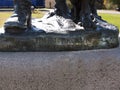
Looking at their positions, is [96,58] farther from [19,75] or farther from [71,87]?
[19,75]

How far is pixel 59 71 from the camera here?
2.69 metres

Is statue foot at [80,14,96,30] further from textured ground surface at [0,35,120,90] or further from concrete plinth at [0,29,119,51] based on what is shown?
textured ground surface at [0,35,120,90]

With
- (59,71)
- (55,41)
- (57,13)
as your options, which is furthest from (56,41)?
(57,13)

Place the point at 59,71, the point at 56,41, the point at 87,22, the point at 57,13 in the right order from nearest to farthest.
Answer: the point at 59,71 → the point at 56,41 → the point at 87,22 → the point at 57,13

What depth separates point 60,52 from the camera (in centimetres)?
281

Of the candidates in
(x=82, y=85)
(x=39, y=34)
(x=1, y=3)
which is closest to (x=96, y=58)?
(x=82, y=85)

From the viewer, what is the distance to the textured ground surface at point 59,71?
2664 millimetres

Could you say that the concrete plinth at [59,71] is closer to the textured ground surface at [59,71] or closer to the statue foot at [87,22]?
the textured ground surface at [59,71]

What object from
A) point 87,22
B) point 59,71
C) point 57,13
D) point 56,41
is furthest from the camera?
point 57,13

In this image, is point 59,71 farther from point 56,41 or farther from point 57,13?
point 57,13

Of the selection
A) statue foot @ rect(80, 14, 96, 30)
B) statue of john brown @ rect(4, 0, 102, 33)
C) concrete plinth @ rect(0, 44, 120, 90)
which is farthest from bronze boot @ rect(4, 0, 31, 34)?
statue foot @ rect(80, 14, 96, 30)

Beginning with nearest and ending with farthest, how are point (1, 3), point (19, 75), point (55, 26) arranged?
point (19, 75) → point (55, 26) → point (1, 3)

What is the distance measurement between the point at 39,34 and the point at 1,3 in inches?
925

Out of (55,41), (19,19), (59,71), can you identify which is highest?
(19,19)
